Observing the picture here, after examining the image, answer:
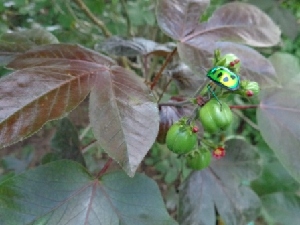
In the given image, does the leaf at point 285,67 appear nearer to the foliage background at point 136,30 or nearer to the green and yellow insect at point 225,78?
the foliage background at point 136,30

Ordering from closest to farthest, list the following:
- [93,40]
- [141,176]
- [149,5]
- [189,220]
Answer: [141,176], [189,220], [93,40], [149,5]

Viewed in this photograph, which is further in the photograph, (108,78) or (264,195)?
(264,195)

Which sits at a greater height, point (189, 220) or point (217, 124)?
point (217, 124)

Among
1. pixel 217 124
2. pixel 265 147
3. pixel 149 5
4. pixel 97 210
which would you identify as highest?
pixel 217 124

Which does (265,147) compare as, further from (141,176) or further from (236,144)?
(141,176)

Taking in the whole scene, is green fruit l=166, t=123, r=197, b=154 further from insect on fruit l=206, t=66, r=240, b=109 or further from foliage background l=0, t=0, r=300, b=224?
foliage background l=0, t=0, r=300, b=224

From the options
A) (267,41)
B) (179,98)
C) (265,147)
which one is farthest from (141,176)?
(265,147)

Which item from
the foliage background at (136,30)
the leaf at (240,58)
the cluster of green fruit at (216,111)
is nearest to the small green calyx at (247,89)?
the cluster of green fruit at (216,111)
